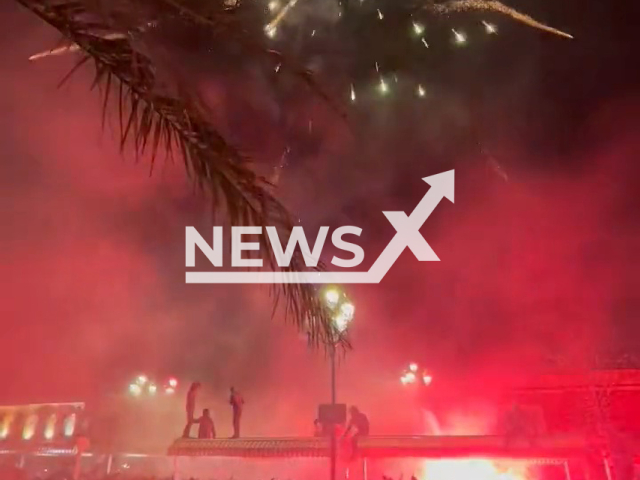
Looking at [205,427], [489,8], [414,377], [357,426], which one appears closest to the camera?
[489,8]

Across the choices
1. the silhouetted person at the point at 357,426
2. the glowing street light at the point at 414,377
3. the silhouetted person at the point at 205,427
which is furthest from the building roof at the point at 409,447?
the glowing street light at the point at 414,377

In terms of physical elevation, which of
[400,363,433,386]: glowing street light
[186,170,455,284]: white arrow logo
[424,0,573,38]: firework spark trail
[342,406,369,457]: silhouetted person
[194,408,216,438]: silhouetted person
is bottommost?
[342,406,369,457]: silhouetted person

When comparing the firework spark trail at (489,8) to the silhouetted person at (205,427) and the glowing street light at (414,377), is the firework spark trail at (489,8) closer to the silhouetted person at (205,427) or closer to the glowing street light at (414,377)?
the silhouetted person at (205,427)

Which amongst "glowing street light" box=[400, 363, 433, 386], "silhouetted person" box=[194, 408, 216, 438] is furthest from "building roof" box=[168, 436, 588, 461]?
"glowing street light" box=[400, 363, 433, 386]

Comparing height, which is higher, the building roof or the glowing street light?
the glowing street light

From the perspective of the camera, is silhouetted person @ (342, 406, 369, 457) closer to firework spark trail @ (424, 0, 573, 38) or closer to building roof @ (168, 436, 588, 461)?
building roof @ (168, 436, 588, 461)

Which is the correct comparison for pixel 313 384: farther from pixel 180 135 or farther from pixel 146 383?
pixel 180 135

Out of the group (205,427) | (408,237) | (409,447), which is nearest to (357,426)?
(409,447)

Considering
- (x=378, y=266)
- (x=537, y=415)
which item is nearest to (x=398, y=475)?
(x=537, y=415)

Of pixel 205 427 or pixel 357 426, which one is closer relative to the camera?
pixel 357 426

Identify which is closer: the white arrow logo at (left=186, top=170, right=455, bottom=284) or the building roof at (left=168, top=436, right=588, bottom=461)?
the building roof at (left=168, top=436, right=588, bottom=461)

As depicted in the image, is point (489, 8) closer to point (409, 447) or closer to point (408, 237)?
point (409, 447)

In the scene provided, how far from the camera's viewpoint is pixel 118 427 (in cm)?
1678

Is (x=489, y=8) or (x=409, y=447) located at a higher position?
(x=489, y=8)
